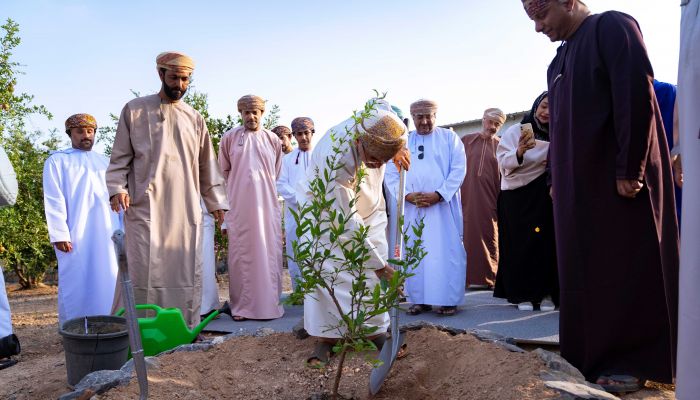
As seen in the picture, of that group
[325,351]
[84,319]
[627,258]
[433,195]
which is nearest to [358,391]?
[325,351]

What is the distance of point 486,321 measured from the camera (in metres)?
4.39

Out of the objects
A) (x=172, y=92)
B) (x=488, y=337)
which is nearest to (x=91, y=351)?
(x=172, y=92)

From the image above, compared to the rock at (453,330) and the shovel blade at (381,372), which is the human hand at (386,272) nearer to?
the shovel blade at (381,372)

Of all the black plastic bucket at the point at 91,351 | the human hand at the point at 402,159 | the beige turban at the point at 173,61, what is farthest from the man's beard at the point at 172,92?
the human hand at the point at 402,159

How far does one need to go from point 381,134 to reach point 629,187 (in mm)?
1176

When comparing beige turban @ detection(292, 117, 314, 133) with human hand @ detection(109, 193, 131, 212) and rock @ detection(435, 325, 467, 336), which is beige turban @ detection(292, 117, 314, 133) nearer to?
human hand @ detection(109, 193, 131, 212)

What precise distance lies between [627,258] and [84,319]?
123 inches

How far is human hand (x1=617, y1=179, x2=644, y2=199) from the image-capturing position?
2.56 m

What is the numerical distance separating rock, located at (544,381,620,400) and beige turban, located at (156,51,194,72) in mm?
3196

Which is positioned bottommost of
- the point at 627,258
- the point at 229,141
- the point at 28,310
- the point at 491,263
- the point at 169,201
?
the point at 28,310

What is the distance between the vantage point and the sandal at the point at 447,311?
4859 millimetres

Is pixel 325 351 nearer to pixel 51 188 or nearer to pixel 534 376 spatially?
pixel 534 376

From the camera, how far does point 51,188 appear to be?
5047mm

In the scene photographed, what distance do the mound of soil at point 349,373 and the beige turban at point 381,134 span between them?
43.2 inches
